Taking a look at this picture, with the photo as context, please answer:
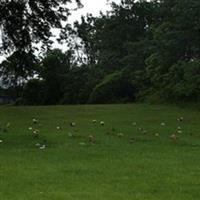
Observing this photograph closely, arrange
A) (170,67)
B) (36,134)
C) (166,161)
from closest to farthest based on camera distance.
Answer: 1. (166,161)
2. (36,134)
3. (170,67)

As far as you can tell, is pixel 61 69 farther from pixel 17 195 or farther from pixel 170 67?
pixel 17 195

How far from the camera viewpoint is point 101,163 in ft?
37.2

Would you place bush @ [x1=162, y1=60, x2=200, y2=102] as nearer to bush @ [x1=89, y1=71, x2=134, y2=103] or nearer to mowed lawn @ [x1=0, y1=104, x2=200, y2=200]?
mowed lawn @ [x1=0, y1=104, x2=200, y2=200]

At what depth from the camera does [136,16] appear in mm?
64875

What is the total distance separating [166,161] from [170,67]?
1025 inches

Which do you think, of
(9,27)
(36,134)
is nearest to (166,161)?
(36,134)

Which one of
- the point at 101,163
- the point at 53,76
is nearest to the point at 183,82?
the point at 101,163

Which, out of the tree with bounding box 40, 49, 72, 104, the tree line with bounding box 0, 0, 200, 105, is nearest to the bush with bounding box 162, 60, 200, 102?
the tree line with bounding box 0, 0, 200, 105

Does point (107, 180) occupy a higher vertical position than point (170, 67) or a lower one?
lower

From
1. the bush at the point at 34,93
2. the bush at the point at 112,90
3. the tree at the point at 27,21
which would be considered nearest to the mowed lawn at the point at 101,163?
the tree at the point at 27,21

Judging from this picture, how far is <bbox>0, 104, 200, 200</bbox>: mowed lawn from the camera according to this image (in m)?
8.48

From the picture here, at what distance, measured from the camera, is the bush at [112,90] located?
54.5 m

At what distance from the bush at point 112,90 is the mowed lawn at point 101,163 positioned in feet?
107

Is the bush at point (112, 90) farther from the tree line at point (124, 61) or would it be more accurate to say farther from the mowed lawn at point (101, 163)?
the mowed lawn at point (101, 163)
